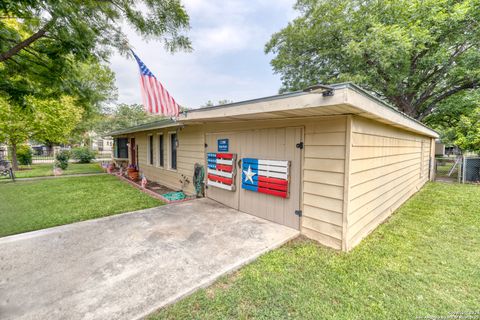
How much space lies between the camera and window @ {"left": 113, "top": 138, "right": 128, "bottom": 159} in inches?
445

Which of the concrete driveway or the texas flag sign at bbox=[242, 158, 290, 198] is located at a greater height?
the texas flag sign at bbox=[242, 158, 290, 198]

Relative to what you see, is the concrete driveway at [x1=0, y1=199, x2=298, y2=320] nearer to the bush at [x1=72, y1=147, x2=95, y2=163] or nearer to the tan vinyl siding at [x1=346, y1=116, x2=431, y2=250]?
the tan vinyl siding at [x1=346, y1=116, x2=431, y2=250]

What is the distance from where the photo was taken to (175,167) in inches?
262

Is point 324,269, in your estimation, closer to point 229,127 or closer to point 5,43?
point 229,127

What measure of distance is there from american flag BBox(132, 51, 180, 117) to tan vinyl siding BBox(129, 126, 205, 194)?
1325 mm

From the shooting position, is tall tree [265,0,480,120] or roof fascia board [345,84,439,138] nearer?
roof fascia board [345,84,439,138]

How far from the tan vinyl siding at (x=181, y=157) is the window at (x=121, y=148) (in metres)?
3.54

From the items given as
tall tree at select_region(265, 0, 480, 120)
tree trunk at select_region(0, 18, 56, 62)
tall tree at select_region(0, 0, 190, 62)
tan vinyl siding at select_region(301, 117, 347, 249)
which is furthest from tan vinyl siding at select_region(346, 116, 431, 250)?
tall tree at select_region(265, 0, 480, 120)

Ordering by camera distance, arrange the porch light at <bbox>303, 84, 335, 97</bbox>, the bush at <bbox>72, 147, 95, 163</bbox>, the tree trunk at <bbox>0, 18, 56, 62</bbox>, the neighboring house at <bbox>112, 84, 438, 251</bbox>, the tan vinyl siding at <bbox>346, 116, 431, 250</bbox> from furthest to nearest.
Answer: the bush at <bbox>72, 147, 95, 163</bbox> < the tree trunk at <bbox>0, 18, 56, 62</bbox> < the tan vinyl siding at <bbox>346, 116, 431, 250</bbox> < the neighboring house at <bbox>112, 84, 438, 251</bbox> < the porch light at <bbox>303, 84, 335, 97</bbox>

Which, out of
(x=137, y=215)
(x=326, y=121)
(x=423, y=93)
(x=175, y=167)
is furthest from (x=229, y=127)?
(x=423, y=93)

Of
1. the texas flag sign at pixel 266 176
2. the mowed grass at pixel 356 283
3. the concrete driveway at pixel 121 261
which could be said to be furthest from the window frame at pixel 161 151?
the mowed grass at pixel 356 283

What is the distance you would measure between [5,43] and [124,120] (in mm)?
23013

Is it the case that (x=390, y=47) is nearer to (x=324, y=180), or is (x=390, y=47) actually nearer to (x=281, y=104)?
(x=324, y=180)

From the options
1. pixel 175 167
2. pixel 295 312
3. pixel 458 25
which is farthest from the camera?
pixel 458 25
